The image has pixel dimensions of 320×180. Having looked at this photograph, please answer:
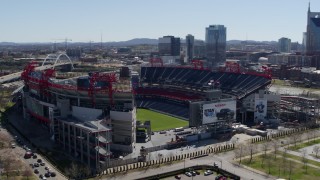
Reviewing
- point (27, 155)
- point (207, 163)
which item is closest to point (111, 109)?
point (27, 155)

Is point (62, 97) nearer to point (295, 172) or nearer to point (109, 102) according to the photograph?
point (109, 102)

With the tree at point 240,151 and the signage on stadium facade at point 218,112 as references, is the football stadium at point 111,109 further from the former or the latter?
the tree at point 240,151

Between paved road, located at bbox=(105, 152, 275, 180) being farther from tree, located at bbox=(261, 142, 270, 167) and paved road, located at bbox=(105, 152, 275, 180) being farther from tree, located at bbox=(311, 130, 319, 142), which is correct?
tree, located at bbox=(311, 130, 319, 142)

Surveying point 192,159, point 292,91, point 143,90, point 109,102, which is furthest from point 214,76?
point 192,159

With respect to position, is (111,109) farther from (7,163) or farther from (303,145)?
(303,145)

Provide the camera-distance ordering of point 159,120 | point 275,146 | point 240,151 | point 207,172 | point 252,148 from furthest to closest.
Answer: point 159,120 < point 252,148 < point 275,146 < point 240,151 < point 207,172

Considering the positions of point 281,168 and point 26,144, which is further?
point 26,144
